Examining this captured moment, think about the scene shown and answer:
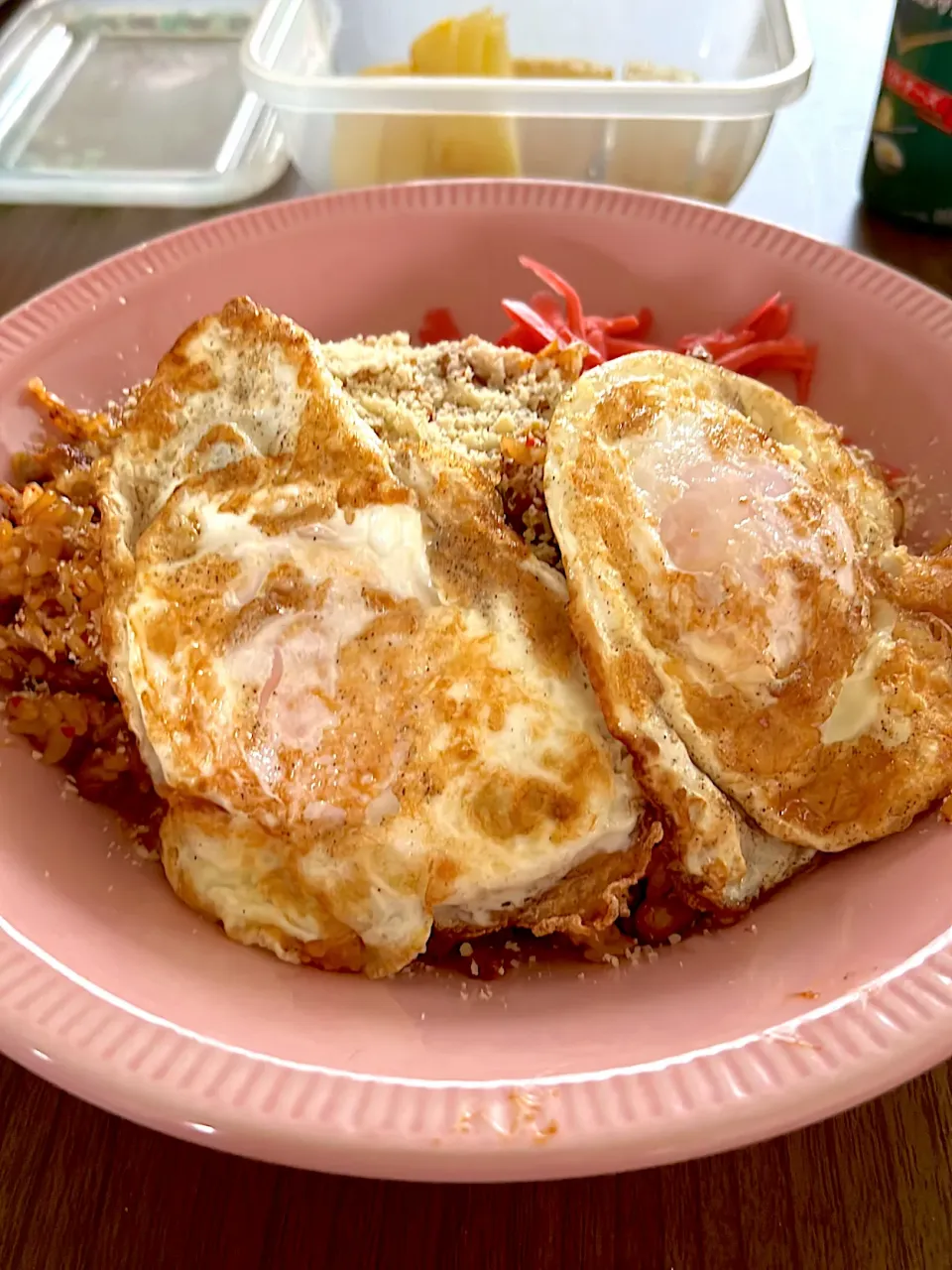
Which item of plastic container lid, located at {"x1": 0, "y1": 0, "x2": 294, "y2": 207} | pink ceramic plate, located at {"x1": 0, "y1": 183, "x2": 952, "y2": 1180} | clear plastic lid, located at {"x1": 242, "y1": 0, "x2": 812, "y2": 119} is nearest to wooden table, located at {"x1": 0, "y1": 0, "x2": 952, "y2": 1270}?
pink ceramic plate, located at {"x1": 0, "y1": 183, "x2": 952, "y2": 1180}

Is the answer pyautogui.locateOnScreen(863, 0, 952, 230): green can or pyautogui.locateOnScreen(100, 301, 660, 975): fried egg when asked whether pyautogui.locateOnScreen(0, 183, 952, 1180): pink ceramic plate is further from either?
pyautogui.locateOnScreen(863, 0, 952, 230): green can

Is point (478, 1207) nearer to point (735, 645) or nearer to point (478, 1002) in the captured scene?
point (478, 1002)

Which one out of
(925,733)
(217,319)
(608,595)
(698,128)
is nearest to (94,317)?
(217,319)

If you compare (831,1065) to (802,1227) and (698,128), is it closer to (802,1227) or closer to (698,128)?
(802,1227)

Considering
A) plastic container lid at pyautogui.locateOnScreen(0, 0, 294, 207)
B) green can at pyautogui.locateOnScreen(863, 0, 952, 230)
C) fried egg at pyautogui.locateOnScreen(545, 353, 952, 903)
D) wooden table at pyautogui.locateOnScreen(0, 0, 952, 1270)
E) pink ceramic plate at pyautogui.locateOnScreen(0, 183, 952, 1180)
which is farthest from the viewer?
plastic container lid at pyautogui.locateOnScreen(0, 0, 294, 207)

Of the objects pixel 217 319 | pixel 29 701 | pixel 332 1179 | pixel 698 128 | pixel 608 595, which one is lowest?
pixel 332 1179

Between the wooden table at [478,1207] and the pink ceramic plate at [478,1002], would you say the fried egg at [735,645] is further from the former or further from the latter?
the wooden table at [478,1207]
